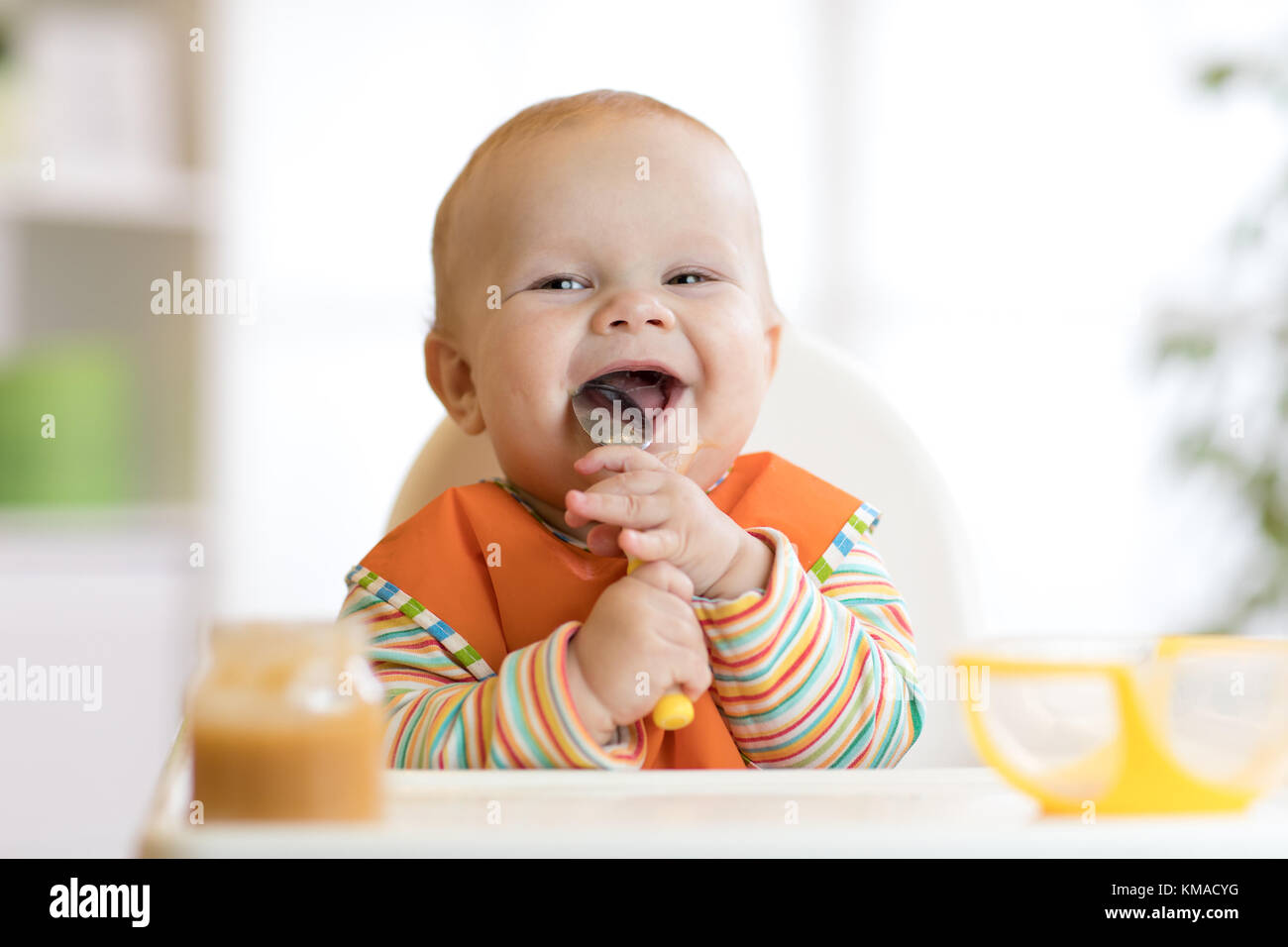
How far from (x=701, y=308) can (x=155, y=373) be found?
1.95 meters

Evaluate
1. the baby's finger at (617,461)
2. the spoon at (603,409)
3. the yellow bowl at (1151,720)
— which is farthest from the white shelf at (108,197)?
the yellow bowl at (1151,720)

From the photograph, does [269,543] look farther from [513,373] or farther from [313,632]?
[313,632]

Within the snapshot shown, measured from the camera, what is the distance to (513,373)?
97 centimetres

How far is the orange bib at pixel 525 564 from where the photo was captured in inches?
35.5

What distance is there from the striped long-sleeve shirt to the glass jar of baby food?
0.21 m

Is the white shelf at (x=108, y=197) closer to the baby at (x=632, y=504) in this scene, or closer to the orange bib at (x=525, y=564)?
the baby at (x=632, y=504)

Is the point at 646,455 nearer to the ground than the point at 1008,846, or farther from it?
farther from it

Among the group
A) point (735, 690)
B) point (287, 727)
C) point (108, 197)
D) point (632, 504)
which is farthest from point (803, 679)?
point (108, 197)

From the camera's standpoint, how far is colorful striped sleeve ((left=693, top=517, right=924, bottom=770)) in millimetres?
801

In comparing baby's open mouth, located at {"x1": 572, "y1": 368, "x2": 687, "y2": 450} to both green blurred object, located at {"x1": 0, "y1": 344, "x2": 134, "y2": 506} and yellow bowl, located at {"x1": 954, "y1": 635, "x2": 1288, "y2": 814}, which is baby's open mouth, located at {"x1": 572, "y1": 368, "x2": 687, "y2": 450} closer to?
yellow bowl, located at {"x1": 954, "y1": 635, "x2": 1288, "y2": 814}

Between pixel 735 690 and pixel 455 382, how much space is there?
0.45 metres

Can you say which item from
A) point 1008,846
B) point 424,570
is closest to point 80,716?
point 424,570

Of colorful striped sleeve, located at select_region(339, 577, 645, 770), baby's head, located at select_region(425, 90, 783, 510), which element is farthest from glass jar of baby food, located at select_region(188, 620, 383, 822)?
baby's head, located at select_region(425, 90, 783, 510)
